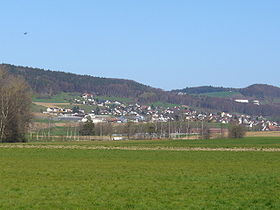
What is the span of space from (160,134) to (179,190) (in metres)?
119

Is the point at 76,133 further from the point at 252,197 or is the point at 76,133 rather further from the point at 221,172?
the point at 252,197

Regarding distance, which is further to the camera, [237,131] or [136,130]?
[136,130]

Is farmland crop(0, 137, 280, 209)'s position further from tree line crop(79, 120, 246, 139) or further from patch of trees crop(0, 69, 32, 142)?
tree line crop(79, 120, 246, 139)

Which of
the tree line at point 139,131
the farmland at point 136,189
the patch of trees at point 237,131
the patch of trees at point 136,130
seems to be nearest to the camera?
the farmland at point 136,189

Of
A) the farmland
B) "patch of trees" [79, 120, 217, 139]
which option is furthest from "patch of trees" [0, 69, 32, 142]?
the farmland

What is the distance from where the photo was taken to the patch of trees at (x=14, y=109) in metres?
84.8

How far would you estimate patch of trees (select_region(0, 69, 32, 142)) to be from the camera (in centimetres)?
8484

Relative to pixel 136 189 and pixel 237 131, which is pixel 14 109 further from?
pixel 136 189

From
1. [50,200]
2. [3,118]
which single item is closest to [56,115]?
[3,118]

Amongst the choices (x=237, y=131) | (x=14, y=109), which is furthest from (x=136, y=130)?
(x=14, y=109)

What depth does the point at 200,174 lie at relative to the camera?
31.6m

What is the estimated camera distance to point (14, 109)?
8581 centimetres

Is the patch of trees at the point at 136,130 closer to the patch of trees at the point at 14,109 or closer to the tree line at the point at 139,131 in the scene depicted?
the tree line at the point at 139,131

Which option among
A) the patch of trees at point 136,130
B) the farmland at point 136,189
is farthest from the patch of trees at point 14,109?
the farmland at point 136,189
